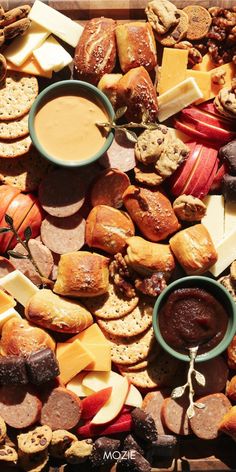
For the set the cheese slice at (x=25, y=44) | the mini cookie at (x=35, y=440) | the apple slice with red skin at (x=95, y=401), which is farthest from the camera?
the cheese slice at (x=25, y=44)

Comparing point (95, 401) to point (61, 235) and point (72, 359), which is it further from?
point (61, 235)

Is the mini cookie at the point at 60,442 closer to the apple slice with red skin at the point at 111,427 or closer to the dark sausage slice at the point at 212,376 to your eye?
the apple slice with red skin at the point at 111,427

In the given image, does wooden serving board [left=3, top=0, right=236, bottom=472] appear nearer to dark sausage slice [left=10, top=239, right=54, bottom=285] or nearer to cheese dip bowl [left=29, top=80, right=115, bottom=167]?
cheese dip bowl [left=29, top=80, right=115, bottom=167]

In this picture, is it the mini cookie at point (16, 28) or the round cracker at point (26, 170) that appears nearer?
the mini cookie at point (16, 28)

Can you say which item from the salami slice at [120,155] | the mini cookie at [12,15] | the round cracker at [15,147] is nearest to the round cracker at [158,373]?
the salami slice at [120,155]

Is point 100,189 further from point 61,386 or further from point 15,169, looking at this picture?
point 61,386

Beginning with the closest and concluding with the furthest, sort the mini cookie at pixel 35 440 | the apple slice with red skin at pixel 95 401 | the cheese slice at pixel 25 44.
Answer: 1. the mini cookie at pixel 35 440
2. the apple slice with red skin at pixel 95 401
3. the cheese slice at pixel 25 44

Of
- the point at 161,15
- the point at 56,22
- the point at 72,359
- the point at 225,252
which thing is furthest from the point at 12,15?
the point at 72,359

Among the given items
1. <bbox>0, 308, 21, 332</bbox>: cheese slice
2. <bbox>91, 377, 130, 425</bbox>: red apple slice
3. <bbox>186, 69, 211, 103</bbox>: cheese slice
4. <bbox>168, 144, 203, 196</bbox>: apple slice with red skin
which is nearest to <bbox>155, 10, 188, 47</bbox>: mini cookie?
<bbox>186, 69, 211, 103</bbox>: cheese slice
